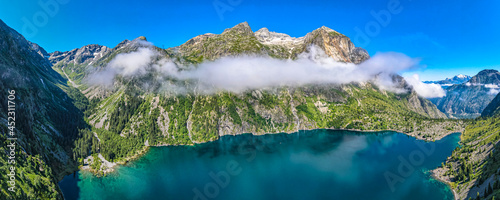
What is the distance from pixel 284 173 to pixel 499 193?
7918cm

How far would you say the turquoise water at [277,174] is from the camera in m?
95.8

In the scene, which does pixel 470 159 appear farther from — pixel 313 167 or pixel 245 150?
pixel 245 150

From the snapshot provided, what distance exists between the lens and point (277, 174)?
389 feet

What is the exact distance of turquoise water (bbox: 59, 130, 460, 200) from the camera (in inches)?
3770

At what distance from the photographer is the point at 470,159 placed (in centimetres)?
11750

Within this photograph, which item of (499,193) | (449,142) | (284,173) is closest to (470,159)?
(499,193)
